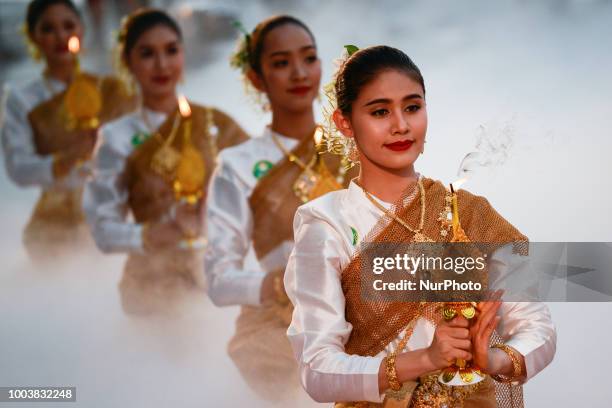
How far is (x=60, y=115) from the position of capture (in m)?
5.68

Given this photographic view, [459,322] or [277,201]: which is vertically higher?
[277,201]

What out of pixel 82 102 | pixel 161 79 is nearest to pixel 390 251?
pixel 161 79

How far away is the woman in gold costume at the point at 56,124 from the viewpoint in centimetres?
559

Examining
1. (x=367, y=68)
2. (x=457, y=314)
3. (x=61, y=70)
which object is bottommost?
(x=457, y=314)

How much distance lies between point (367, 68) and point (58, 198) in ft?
11.3

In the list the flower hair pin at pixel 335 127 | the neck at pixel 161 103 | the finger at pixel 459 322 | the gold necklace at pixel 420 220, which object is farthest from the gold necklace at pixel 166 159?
the finger at pixel 459 322

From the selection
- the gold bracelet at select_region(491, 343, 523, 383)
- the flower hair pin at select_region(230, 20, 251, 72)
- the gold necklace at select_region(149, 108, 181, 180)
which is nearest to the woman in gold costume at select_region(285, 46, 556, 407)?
the gold bracelet at select_region(491, 343, 523, 383)

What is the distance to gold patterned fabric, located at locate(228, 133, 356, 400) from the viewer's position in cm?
388

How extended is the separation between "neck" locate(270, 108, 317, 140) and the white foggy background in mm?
304

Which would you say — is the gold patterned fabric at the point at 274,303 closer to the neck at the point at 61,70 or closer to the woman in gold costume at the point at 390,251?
the woman in gold costume at the point at 390,251

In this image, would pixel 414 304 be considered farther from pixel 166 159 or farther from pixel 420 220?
pixel 166 159

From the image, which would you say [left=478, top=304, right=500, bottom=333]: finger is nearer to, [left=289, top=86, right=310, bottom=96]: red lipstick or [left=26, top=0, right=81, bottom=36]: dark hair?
[left=289, top=86, right=310, bottom=96]: red lipstick

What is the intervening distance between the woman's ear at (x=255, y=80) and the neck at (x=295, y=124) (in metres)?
0.16

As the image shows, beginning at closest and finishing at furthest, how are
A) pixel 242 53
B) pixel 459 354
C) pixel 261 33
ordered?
pixel 459 354
pixel 261 33
pixel 242 53
